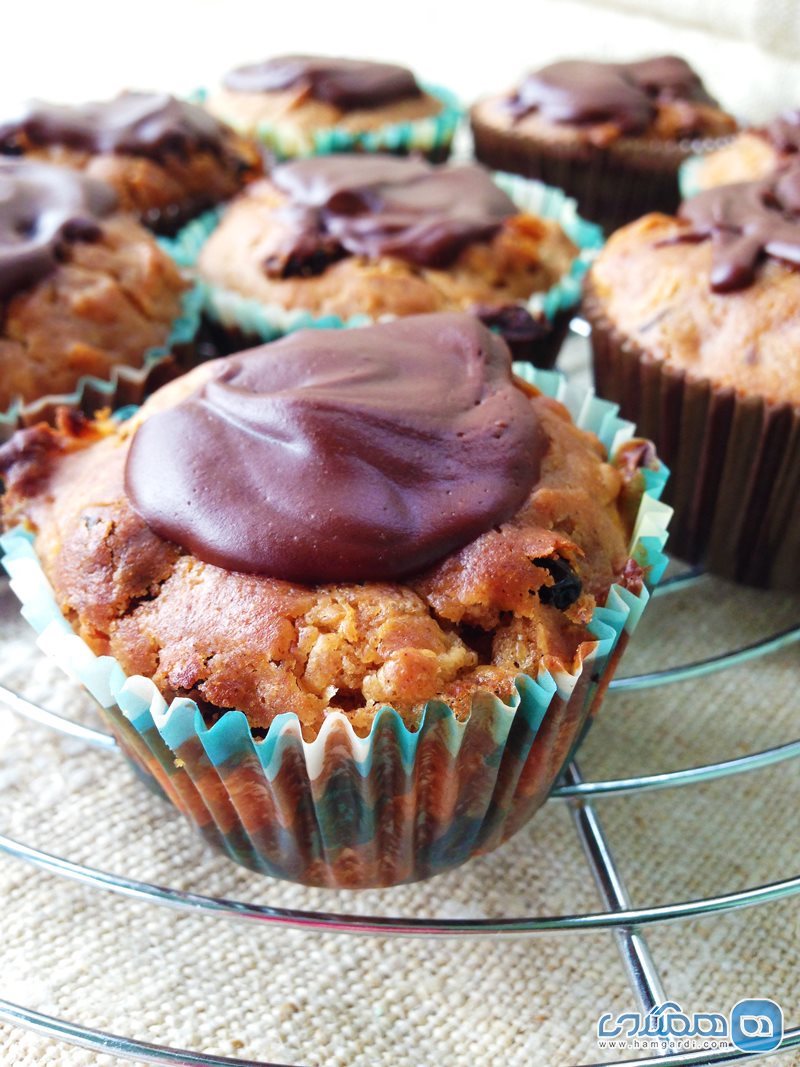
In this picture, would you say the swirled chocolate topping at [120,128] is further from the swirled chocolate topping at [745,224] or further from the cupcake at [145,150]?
the swirled chocolate topping at [745,224]

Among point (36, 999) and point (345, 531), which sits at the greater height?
point (345, 531)

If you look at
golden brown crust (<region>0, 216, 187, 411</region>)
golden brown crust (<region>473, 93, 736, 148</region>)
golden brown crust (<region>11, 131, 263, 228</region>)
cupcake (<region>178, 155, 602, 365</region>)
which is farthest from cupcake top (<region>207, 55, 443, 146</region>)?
golden brown crust (<region>0, 216, 187, 411</region>)

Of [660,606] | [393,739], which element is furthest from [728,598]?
[393,739]

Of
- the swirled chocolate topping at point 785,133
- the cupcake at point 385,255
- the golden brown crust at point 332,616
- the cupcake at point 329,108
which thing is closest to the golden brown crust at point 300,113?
the cupcake at point 329,108

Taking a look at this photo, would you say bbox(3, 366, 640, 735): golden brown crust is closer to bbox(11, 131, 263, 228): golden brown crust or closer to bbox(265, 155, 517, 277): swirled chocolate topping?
bbox(265, 155, 517, 277): swirled chocolate topping

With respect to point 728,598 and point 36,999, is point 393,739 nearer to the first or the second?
point 36,999

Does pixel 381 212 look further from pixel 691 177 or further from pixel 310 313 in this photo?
pixel 691 177
